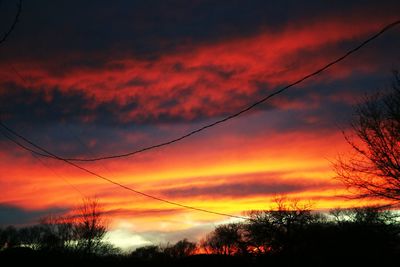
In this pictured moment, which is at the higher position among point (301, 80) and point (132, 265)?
point (301, 80)

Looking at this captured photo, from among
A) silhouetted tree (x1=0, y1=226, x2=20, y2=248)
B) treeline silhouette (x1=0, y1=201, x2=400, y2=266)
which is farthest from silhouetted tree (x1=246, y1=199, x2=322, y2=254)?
silhouetted tree (x1=0, y1=226, x2=20, y2=248)

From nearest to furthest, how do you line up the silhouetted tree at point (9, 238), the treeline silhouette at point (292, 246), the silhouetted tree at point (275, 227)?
the treeline silhouette at point (292, 246) < the silhouetted tree at point (275, 227) < the silhouetted tree at point (9, 238)

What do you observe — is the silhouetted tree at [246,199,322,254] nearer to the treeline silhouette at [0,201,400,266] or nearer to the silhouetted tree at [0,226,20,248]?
the treeline silhouette at [0,201,400,266]

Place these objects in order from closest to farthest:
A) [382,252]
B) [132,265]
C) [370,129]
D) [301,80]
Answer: [301,80], [370,129], [382,252], [132,265]

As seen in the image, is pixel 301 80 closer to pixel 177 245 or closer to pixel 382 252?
pixel 382 252

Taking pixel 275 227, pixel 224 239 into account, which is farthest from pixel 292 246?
pixel 224 239

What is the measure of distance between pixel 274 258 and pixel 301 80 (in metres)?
21.6

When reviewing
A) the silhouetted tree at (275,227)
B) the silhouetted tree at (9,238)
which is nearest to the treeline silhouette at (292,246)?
the silhouetted tree at (275,227)

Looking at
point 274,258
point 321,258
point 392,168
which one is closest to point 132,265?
point 274,258

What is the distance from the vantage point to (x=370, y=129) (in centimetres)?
2144

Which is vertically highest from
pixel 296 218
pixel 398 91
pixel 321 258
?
pixel 398 91

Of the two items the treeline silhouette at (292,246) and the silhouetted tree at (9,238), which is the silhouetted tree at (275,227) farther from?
the silhouetted tree at (9,238)

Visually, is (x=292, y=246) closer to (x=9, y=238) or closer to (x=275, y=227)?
(x=275, y=227)

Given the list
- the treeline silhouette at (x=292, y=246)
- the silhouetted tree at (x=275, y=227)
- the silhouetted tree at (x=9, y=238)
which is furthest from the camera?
the silhouetted tree at (x=9, y=238)
